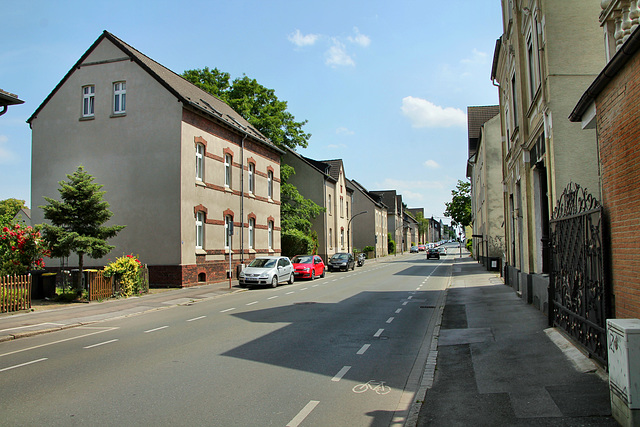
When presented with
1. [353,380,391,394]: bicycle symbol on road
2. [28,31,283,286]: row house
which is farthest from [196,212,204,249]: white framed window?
[353,380,391,394]: bicycle symbol on road

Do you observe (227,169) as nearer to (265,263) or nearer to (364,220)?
(265,263)

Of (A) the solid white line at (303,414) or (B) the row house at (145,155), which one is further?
(B) the row house at (145,155)

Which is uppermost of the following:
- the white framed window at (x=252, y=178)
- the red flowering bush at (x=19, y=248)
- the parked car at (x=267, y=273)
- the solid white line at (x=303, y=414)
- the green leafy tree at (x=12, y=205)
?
the green leafy tree at (x=12, y=205)

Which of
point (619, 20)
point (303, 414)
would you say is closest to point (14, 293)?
point (303, 414)

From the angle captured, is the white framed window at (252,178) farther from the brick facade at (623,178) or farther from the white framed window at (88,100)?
the brick facade at (623,178)

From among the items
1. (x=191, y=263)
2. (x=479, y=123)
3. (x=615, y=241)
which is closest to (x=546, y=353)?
(x=615, y=241)

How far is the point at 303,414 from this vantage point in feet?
17.6

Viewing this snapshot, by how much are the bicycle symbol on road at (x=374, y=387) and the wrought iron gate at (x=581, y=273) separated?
8.98 feet

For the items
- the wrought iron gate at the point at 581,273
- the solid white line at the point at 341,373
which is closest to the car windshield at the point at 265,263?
the wrought iron gate at the point at 581,273

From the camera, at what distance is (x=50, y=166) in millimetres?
26484

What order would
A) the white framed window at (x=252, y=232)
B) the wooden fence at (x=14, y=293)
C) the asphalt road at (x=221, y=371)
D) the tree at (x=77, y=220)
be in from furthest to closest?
1. the white framed window at (x=252, y=232)
2. the tree at (x=77, y=220)
3. the wooden fence at (x=14, y=293)
4. the asphalt road at (x=221, y=371)

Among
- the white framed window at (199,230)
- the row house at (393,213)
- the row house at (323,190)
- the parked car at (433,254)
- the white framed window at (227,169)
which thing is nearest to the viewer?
the white framed window at (199,230)

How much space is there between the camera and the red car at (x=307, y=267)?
29828 mm

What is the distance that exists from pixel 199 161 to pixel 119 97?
5229 mm
